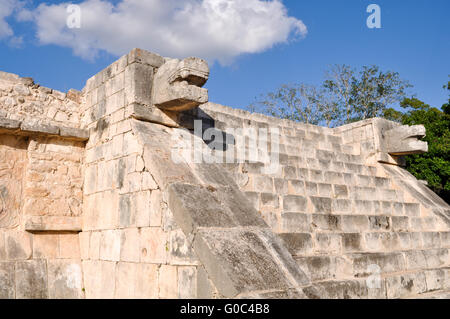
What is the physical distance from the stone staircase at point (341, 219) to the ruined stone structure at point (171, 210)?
0.02 metres

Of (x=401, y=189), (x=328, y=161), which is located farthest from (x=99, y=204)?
(x=401, y=189)

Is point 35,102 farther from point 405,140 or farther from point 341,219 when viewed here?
point 405,140

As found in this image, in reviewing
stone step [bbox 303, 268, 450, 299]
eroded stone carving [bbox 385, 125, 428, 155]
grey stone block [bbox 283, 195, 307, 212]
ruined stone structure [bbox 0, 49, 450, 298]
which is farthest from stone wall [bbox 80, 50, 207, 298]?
eroded stone carving [bbox 385, 125, 428, 155]

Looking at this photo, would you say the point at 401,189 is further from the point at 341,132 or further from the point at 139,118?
the point at 139,118

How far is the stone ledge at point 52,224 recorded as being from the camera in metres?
4.96

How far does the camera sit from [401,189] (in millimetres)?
7566

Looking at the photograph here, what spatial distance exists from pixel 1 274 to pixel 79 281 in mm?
921

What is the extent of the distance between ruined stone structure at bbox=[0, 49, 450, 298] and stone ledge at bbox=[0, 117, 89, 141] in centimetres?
2

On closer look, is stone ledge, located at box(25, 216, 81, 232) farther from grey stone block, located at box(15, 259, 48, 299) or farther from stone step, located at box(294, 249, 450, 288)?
stone step, located at box(294, 249, 450, 288)

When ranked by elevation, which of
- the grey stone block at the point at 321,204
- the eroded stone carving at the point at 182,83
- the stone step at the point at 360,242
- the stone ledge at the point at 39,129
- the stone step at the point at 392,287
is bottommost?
the stone step at the point at 392,287

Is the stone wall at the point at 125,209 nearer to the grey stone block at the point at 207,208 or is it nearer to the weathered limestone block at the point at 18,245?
the grey stone block at the point at 207,208

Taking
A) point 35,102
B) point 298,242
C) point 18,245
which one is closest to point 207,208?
point 298,242

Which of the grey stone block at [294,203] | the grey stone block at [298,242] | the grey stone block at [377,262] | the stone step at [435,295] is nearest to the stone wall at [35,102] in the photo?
the grey stone block at [294,203]

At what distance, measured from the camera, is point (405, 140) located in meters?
8.26
